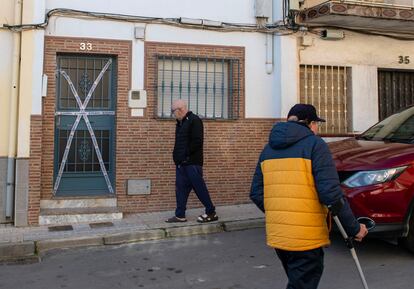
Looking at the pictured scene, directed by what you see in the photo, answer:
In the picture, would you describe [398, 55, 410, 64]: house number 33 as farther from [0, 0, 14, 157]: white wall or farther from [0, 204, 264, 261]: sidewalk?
[0, 0, 14, 157]: white wall

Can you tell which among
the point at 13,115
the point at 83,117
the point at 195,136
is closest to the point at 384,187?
A: the point at 195,136

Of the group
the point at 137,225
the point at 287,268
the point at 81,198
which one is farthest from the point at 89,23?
the point at 287,268

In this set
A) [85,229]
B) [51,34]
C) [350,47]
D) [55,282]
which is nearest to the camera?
[55,282]

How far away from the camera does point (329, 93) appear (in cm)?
1062

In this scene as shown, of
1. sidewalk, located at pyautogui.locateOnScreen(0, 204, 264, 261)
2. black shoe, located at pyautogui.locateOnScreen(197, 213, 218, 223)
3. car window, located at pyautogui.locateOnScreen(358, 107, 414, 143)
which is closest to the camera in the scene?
car window, located at pyautogui.locateOnScreen(358, 107, 414, 143)

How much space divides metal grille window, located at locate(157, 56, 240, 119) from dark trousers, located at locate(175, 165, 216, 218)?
178 cm

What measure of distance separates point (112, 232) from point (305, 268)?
4.63 metres

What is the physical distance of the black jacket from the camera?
7.90 metres

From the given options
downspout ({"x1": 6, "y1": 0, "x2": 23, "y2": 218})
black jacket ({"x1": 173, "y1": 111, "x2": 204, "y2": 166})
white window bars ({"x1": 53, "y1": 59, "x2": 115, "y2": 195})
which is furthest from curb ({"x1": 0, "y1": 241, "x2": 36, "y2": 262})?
black jacket ({"x1": 173, "y1": 111, "x2": 204, "y2": 166})

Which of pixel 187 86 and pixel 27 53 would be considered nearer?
pixel 27 53

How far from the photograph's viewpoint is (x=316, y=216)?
11.9 ft

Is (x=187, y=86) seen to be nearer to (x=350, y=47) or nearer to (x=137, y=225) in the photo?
(x=137, y=225)

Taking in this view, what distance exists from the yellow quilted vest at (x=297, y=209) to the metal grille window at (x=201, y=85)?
594 centimetres

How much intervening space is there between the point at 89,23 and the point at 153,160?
8.70 ft
